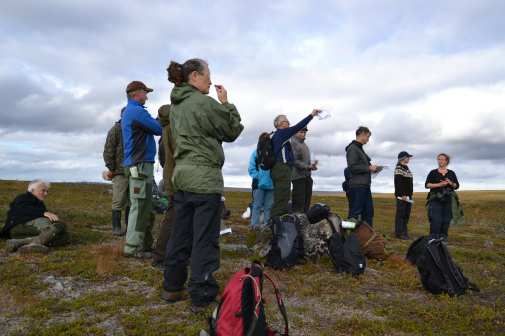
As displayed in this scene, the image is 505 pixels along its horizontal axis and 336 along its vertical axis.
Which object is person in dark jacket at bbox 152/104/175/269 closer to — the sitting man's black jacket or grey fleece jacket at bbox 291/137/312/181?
the sitting man's black jacket

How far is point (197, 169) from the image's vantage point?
220 inches

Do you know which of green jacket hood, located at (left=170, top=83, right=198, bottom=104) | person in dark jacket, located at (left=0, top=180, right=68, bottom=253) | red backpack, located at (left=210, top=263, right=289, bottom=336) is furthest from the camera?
person in dark jacket, located at (left=0, top=180, right=68, bottom=253)

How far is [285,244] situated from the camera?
28.0ft

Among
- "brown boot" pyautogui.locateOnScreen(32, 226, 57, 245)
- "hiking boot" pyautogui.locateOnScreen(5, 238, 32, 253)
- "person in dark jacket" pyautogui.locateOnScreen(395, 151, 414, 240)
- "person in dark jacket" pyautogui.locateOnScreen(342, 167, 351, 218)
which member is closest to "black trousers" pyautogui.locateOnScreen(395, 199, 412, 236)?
"person in dark jacket" pyautogui.locateOnScreen(395, 151, 414, 240)

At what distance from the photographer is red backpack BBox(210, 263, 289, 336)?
14.4 ft

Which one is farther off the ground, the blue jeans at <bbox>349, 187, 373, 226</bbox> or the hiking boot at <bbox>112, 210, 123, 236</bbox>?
the blue jeans at <bbox>349, 187, 373, 226</bbox>

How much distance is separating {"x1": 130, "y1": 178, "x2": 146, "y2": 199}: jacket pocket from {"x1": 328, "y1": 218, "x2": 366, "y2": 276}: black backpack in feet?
12.4

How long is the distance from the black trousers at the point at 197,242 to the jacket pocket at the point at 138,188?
86.2 inches

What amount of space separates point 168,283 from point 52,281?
2.40 metres

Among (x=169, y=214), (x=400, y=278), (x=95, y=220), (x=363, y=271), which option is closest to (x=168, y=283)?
(x=169, y=214)

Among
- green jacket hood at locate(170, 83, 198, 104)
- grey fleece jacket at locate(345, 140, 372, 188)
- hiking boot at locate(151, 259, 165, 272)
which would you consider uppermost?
green jacket hood at locate(170, 83, 198, 104)

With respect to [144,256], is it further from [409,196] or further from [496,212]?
[496,212]

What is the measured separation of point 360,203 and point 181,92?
727 cm

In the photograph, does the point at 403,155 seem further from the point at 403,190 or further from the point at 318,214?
the point at 318,214
